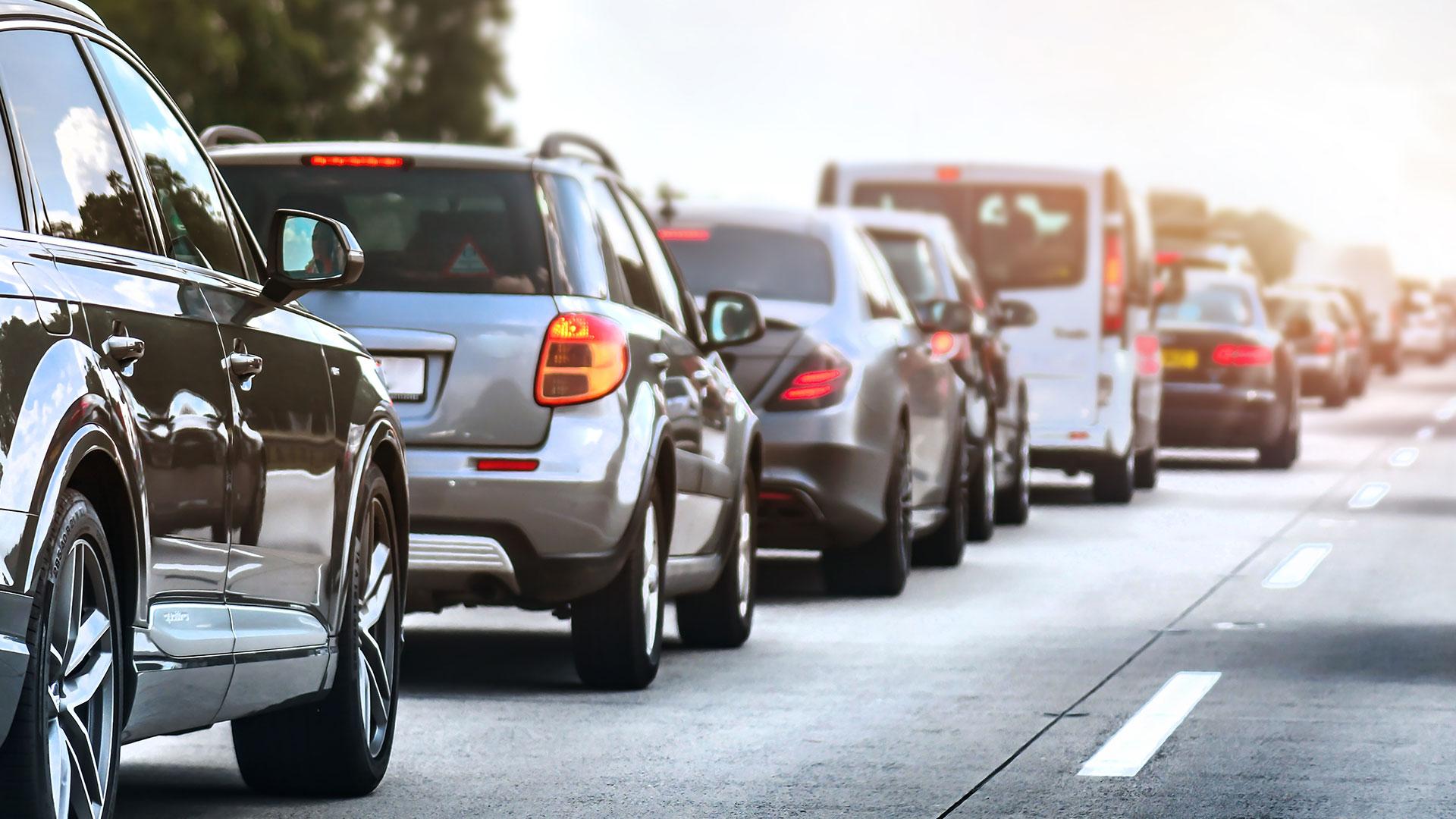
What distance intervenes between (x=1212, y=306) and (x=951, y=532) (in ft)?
37.3

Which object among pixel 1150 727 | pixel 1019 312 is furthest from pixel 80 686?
pixel 1019 312

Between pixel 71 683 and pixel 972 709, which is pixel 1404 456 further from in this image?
pixel 71 683

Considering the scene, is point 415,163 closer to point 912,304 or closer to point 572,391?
point 572,391

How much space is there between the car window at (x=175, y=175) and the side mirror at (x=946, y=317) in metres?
7.88

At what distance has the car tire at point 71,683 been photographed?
181 inches

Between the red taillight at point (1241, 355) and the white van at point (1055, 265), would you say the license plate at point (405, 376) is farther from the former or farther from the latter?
the red taillight at point (1241, 355)

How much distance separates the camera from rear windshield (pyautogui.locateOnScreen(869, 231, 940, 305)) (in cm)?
1570

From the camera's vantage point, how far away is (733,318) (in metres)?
10.6

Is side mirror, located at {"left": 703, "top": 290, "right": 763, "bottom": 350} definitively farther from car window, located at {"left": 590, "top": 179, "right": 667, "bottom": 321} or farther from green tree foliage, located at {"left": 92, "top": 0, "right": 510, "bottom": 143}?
green tree foliage, located at {"left": 92, "top": 0, "right": 510, "bottom": 143}

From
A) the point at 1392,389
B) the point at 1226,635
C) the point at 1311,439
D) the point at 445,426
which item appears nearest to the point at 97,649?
the point at 445,426

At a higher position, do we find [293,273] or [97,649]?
[293,273]

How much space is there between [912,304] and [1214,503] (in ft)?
21.0

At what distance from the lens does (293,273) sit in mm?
6293

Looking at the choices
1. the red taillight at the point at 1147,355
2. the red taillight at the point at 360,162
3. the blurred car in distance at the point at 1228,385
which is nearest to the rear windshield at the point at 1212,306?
the blurred car in distance at the point at 1228,385
